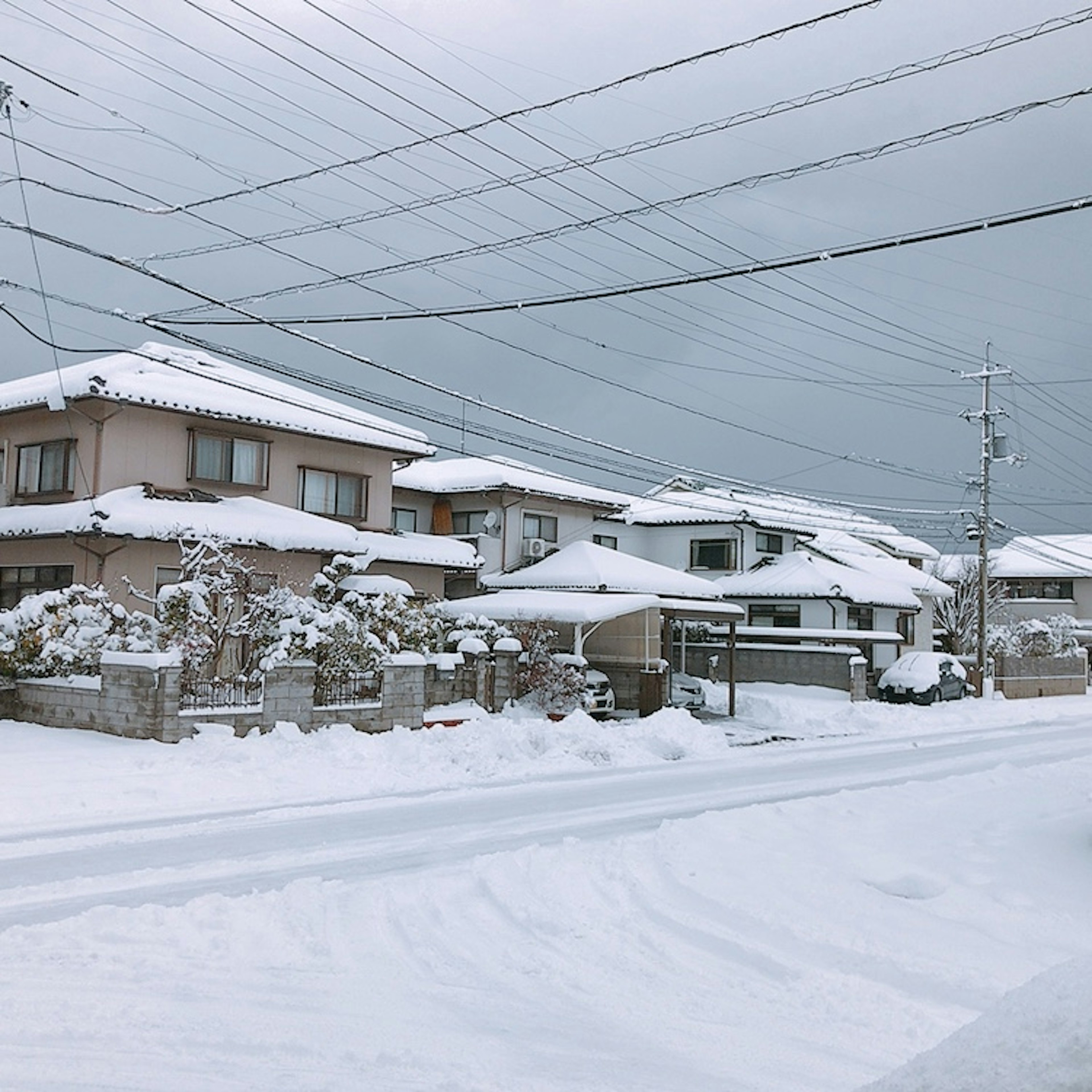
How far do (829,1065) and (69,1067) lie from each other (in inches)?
145

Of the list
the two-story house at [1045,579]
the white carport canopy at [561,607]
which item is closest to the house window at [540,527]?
the white carport canopy at [561,607]

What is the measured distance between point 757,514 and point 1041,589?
94.2ft

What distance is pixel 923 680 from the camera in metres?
32.3

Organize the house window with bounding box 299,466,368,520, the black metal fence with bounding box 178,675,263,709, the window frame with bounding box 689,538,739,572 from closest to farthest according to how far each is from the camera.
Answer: the black metal fence with bounding box 178,675,263,709, the house window with bounding box 299,466,368,520, the window frame with bounding box 689,538,739,572

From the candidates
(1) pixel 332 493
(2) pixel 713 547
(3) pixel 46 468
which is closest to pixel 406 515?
(1) pixel 332 493

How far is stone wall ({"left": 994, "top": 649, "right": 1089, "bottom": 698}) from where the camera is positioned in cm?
3731

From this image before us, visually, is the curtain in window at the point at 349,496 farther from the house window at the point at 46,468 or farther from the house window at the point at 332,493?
the house window at the point at 46,468

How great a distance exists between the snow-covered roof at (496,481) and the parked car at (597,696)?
8.32 meters

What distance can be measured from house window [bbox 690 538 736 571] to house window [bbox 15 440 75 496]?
23552 mm

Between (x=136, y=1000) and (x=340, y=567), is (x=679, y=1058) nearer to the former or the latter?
(x=136, y=1000)

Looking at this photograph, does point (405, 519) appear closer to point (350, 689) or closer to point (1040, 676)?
point (350, 689)

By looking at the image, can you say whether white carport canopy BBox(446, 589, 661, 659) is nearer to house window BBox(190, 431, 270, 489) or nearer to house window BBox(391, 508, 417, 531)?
house window BBox(190, 431, 270, 489)

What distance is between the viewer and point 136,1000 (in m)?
6.02

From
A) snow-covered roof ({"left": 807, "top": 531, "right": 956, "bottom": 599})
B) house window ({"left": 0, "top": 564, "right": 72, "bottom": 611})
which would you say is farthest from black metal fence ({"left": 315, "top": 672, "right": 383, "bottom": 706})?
snow-covered roof ({"left": 807, "top": 531, "right": 956, "bottom": 599})
